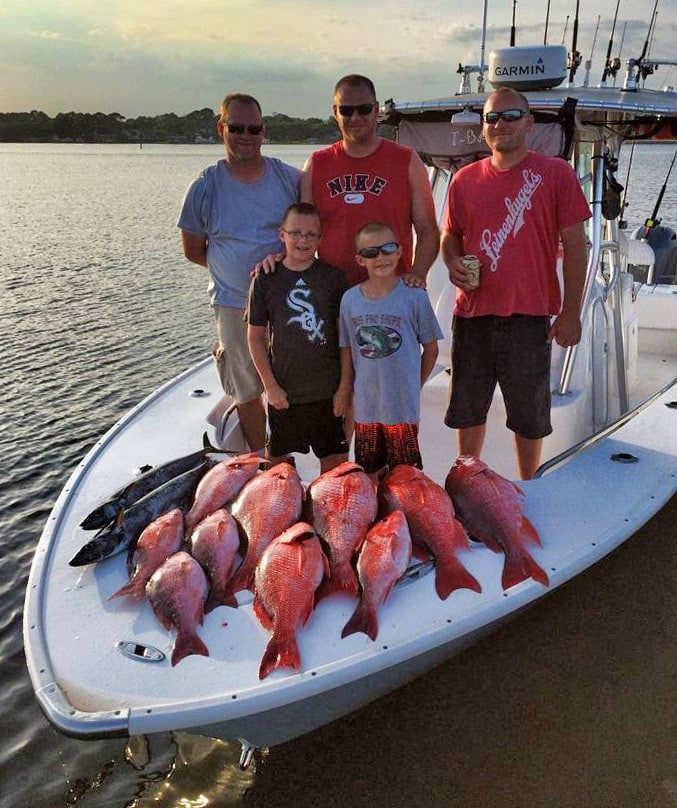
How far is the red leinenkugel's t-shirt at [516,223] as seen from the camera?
3.31 m

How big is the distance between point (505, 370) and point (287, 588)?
1674mm

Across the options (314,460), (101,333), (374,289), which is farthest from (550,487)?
(101,333)

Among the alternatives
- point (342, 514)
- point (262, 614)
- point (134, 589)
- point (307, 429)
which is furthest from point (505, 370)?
point (134, 589)

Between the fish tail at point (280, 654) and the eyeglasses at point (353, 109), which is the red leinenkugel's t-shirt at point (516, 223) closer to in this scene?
the eyeglasses at point (353, 109)

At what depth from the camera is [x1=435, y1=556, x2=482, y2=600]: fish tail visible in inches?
107

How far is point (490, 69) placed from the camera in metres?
4.61

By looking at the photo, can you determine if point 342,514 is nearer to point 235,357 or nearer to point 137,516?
point 137,516

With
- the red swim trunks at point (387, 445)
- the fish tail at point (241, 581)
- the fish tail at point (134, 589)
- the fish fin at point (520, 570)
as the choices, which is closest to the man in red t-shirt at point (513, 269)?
the red swim trunks at point (387, 445)

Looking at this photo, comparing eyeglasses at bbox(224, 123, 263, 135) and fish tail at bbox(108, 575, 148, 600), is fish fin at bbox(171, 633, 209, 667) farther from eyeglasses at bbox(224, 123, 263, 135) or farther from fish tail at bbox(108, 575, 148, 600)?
eyeglasses at bbox(224, 123, 263, 135)

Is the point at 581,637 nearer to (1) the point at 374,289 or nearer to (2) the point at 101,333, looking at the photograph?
(1) the point at 374,289

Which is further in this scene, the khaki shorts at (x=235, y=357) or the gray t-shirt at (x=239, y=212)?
the khaki shorts at (x=235, y=357)

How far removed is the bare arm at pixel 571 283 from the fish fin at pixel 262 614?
197 centimetres

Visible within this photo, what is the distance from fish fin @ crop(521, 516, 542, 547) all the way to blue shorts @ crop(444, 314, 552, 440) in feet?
2.38

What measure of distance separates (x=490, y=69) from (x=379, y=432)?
8.71ft
